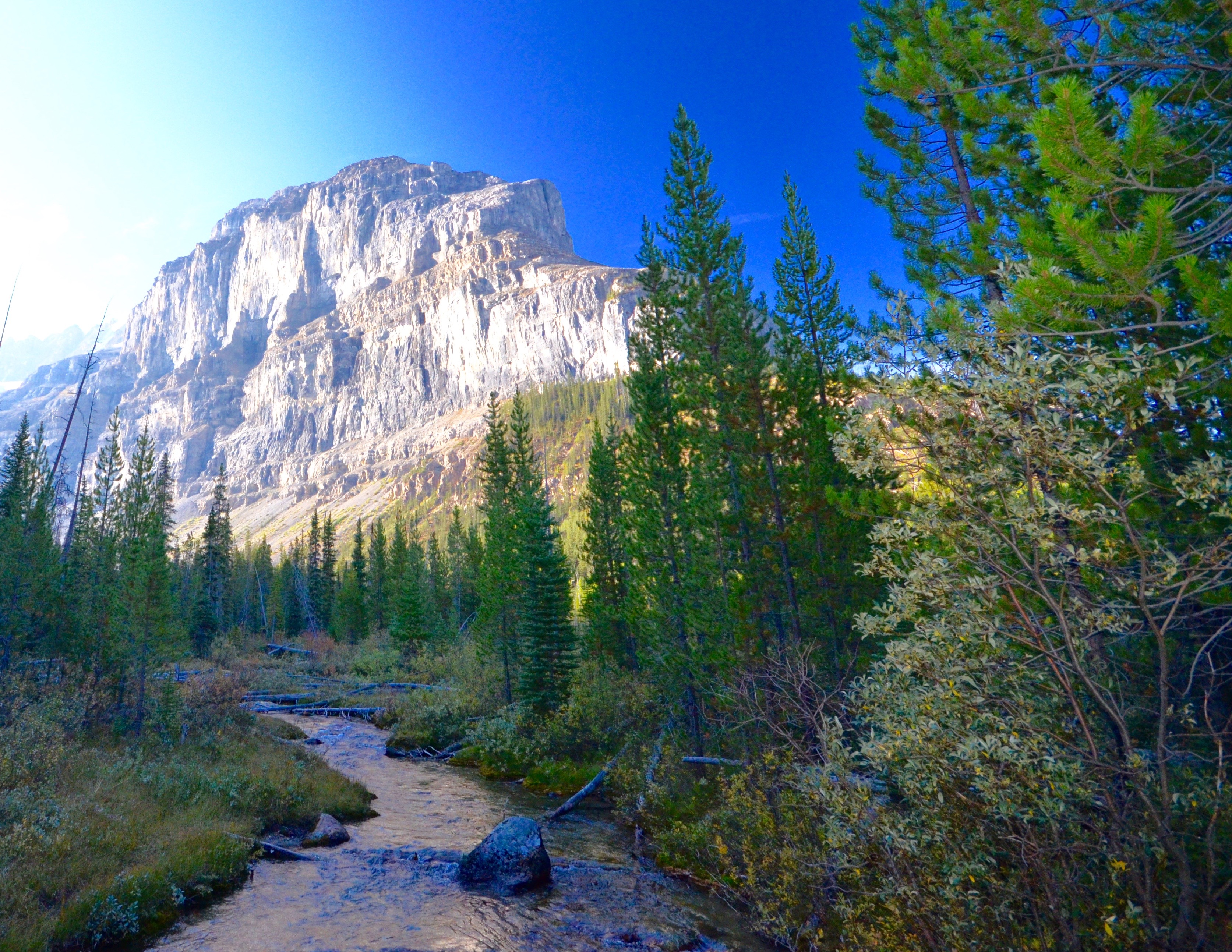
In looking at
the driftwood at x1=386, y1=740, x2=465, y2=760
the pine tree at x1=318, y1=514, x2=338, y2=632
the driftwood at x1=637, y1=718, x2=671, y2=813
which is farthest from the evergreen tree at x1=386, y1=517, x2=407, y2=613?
the driftwood at x1=637, y1=718, x2=671, y2=813

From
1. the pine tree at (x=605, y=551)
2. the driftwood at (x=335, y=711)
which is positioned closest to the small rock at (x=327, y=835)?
the pine tree at (x=605, y=551)

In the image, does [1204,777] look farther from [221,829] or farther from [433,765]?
[433,765]

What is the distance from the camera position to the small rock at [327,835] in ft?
40.5

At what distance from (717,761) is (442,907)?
6.21 metres

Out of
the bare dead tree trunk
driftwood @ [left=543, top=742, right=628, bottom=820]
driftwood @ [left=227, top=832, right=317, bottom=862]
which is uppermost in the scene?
the bare dead tree trunk

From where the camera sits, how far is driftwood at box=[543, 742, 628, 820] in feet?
49.8

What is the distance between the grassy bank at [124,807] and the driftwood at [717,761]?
8463 millimetres

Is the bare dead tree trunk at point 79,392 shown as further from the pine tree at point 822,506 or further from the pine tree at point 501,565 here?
the pine tree at point 822,506

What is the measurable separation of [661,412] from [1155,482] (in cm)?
1352

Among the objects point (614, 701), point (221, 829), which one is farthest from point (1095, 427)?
point (614, 701)

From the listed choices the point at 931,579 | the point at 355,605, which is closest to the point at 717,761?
the point at 931,579

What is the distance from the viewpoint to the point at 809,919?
7.93 meters

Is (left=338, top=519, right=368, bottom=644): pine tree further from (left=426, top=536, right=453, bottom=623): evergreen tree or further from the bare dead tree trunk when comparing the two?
the bare dead tree trunk

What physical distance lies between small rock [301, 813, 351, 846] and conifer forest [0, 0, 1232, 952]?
1.17 m
